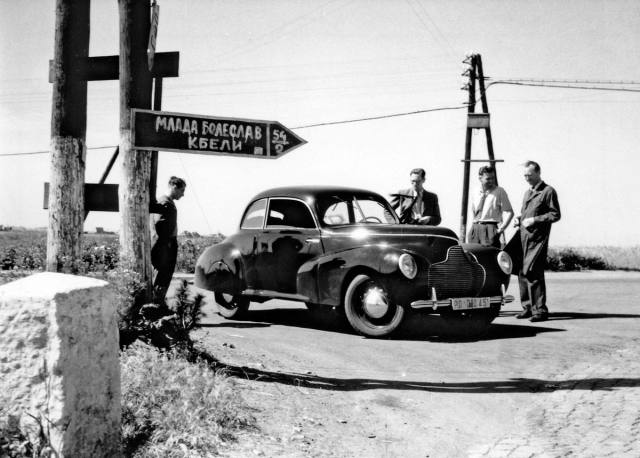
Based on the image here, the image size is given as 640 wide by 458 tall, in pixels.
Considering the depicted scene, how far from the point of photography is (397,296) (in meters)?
7.32

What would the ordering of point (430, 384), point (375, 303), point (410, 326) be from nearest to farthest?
point (430, 384), point (375, 303), point (410, 326)

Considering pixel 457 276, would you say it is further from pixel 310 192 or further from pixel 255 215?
pixel 255 215

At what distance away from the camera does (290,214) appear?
29.2ft

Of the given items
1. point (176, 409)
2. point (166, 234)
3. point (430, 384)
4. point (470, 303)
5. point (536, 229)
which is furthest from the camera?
point (536, 229)

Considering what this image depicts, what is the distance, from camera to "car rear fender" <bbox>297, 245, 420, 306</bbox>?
7383 mm

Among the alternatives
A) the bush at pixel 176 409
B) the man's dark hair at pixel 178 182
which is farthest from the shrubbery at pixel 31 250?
the bush at pixel 176 409

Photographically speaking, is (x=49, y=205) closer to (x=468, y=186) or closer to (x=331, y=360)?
(x=331, y=360)

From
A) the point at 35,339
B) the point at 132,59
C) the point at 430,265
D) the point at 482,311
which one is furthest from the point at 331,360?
the point at 35,339

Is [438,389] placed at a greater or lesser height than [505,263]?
lesser

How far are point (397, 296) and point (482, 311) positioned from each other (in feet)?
4.87

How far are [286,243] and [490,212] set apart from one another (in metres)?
2.84

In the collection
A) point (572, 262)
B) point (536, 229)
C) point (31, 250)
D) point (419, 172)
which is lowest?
point (572, 262)

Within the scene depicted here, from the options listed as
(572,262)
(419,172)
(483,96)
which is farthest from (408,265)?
(572,262)

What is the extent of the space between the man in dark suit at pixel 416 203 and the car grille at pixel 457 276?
1509mm
